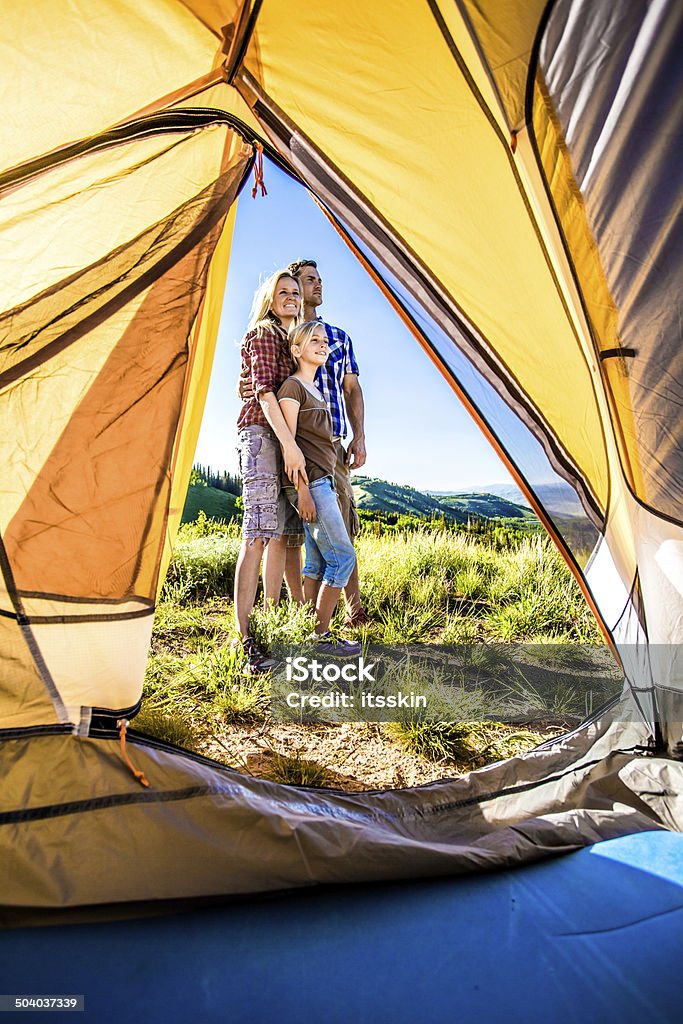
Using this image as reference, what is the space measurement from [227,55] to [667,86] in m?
0.84

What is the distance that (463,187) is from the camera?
1.28 m

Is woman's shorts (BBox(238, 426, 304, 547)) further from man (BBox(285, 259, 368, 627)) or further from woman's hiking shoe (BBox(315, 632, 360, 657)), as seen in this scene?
woman's hiking shoe (BBox(315, 632, 360, 657))

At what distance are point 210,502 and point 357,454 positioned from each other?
2583 mm

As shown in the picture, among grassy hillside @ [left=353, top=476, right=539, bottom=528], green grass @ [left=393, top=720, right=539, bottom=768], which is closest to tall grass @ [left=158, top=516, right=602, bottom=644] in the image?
green grass @ [left=393, top=720, right=539, bottom=768]

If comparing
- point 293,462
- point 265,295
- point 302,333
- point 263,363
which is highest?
point 265,295

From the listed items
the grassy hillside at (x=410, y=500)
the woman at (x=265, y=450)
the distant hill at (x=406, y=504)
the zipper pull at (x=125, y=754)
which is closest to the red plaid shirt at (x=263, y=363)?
the woman at (x=265, y=450)

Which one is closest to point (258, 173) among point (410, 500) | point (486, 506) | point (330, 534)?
point (330, 534)

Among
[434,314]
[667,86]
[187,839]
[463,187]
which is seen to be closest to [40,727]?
[187,839]

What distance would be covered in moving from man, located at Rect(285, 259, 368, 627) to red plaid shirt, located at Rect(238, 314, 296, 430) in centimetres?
19

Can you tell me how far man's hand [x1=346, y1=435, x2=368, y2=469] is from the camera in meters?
2.51

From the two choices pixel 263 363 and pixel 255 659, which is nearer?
pixel 255 659

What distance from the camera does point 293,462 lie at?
6.72ft

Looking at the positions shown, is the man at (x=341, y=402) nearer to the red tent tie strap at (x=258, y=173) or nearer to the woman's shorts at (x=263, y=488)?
the woman's shorts at (x=263, y=488)

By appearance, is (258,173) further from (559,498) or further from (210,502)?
(210,502)
